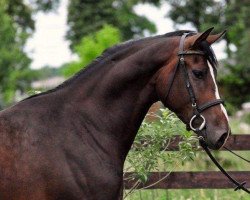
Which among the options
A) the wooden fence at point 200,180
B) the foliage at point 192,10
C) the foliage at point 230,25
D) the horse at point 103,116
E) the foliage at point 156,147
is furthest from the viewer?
the foliage at point 192,10

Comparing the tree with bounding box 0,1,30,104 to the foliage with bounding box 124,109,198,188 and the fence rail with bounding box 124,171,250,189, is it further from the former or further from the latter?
the foliage with bounding box 124,109,198,188

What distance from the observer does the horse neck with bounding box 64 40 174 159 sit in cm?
454

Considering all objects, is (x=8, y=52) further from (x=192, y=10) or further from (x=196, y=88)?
(x=196, y=88)

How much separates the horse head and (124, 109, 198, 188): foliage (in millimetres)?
2181

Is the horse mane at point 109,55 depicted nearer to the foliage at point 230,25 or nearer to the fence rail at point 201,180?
the fence rail at point 201,180

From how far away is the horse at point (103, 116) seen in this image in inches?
167

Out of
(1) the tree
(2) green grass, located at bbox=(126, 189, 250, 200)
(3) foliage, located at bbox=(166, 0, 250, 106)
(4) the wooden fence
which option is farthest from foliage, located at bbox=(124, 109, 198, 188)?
(1) the tree

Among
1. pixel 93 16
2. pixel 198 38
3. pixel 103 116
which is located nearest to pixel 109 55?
pixel 103 116

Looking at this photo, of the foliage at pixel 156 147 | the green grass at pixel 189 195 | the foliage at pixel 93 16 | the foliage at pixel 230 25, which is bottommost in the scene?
the green grass at pixel 189 195

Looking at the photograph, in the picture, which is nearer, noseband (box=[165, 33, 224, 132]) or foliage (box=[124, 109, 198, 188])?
noseband (box=[165, 33, 224, 132])

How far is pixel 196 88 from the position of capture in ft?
14.5

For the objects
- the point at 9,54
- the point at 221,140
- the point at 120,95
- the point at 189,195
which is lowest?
the point at 189,195

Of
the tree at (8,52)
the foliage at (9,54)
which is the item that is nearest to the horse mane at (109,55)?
the foliage at (9,54)

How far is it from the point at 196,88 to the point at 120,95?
562 millimetres
